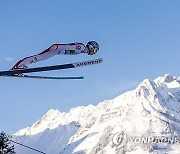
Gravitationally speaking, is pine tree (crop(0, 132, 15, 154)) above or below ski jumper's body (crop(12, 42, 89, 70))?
below

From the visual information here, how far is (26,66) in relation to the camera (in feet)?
63.1

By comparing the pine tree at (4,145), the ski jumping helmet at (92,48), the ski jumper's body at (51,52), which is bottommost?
the pine tree at (4,145)

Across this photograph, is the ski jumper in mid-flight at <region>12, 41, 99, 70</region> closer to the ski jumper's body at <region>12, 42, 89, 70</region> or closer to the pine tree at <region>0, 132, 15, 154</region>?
the ski jumper's body at <region>12, 42, 89, 70</region>

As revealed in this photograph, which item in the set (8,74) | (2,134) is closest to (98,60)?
(8,74)

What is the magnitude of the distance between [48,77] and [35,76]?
62 centimetres

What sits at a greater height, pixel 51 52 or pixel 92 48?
pixel 92 48

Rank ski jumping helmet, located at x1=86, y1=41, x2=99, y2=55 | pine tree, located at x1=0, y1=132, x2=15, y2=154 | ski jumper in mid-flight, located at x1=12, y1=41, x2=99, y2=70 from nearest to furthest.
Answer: ski jumper in mid-flight, located at x1=12, y1=41, x2=99, y2=70 → ski jumping helmet, located at x1=86, y1=41, x2=99, y2=55 → pine tree, located at x1=0, y1=132, x2=15, y2=154

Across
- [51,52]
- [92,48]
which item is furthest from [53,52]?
[92,48]

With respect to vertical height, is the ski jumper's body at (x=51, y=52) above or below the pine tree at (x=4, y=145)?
above

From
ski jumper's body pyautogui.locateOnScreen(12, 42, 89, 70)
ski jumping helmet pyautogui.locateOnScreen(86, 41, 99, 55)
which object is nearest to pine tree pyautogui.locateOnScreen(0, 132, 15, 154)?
ski jumper's body pyautogui.locateOnScreen(12, 42, 89, 70)

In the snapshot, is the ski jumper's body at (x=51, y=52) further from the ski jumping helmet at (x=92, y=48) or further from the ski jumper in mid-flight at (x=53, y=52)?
the ski jumping helmet at (x=92, y=48)

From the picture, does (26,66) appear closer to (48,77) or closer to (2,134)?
(48,77)

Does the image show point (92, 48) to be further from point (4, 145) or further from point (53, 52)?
point (4, 145)

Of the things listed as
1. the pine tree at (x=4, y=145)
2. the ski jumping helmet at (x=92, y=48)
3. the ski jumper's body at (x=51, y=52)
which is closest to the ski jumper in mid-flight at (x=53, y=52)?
the ski jumper's body at (x=51, y=52)
